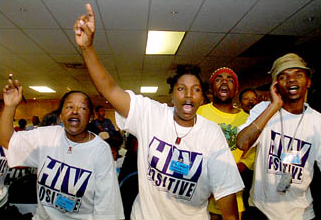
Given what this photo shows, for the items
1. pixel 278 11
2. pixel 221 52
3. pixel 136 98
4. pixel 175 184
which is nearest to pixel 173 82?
pixel 136 98

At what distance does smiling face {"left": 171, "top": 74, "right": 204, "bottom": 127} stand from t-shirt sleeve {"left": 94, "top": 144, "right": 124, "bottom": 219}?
1.97ft

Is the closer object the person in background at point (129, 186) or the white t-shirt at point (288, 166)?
the white t-shirt at point (288, 166)

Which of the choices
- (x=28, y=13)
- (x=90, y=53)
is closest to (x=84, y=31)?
(x=90, y=53)

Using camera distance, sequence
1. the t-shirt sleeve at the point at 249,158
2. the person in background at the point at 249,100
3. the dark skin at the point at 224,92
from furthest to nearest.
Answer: the person in background at the point at 249,100, the dark skin at the point at 224,92, the t-shirt sleeve at the point at 249,158

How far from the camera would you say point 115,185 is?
4.93 feet

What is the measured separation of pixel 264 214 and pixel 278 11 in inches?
123

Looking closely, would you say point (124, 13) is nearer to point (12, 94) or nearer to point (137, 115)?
point (12, 94)

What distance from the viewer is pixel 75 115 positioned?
1620 millimetres

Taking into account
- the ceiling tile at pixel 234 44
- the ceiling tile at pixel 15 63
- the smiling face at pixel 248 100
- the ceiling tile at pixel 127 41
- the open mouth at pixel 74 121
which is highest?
the ceiling tile at pixel 234 44

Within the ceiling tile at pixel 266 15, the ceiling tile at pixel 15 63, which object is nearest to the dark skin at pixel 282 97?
the ceiling tile at pixel 266 15

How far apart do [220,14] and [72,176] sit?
314cm

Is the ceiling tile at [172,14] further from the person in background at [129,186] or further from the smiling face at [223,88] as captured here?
the person in background at [129,186]

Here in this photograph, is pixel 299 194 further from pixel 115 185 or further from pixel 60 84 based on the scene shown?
pixel 60 84

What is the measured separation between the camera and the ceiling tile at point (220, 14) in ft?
10.1
